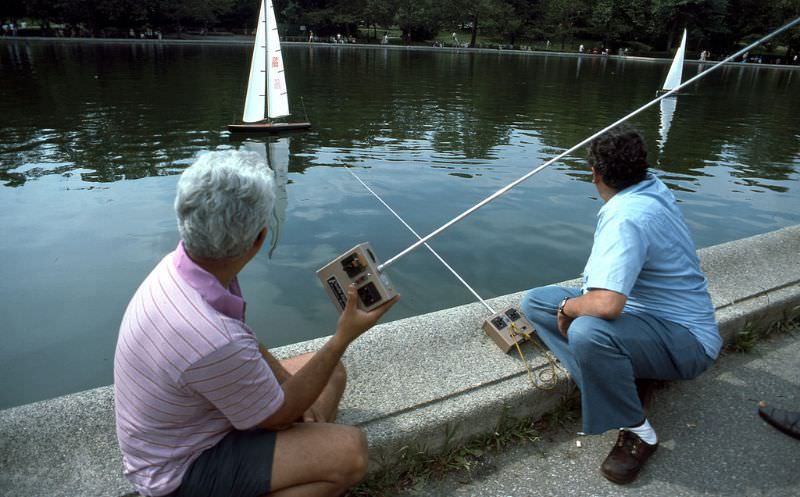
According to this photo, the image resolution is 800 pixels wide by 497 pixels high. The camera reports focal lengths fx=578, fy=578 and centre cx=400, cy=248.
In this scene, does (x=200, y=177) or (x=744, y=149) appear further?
(x=744, y=149)

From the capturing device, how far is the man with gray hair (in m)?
1.60

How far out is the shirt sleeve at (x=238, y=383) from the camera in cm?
159

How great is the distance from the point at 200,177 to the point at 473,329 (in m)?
1.95

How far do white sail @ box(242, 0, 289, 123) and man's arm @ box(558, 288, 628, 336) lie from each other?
14.7 metres

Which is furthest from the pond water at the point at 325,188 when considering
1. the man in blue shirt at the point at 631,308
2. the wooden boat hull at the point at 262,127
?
the man in blue shirt at the point at 631,308

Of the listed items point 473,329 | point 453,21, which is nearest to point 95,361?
point 473,329

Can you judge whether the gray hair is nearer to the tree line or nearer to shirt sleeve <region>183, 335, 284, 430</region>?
shirt sleeve <region>183, 335, 284, 430</region>

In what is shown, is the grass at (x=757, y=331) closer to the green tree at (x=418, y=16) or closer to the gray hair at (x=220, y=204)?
the gray hair at (x=220, y=204)

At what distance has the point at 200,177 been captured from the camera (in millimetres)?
1598

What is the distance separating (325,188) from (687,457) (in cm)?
876

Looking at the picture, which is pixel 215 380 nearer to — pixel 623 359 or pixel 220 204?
pixel 220 204

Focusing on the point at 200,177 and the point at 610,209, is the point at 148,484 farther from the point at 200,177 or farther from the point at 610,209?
the point at 610,209

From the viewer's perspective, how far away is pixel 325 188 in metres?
10.7

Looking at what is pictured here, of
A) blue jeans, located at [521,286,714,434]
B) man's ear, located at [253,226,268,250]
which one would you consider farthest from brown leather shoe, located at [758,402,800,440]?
man's ear, located at [253,226,268,250]
